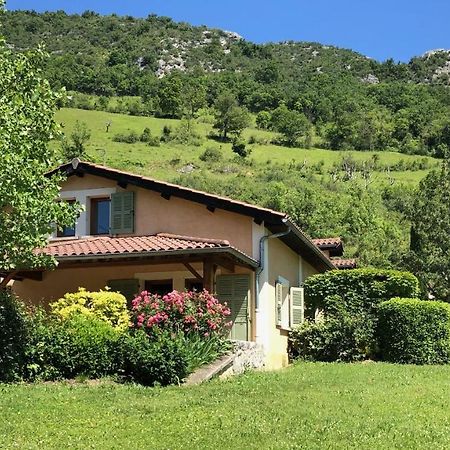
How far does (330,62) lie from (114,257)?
355 ft

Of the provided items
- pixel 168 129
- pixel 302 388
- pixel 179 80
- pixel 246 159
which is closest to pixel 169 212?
pixel 302 388

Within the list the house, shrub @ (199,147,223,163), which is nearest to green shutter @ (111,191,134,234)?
the house

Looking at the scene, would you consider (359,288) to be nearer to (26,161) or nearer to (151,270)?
(151,270)

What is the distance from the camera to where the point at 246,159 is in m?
73.6

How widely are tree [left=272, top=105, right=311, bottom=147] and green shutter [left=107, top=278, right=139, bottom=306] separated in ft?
206

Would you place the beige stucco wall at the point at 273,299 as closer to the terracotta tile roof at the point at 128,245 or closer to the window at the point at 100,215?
the terracotta tile roof at the point at 128,245

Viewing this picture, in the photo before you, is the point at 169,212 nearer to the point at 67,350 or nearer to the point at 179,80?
the point at 67,350

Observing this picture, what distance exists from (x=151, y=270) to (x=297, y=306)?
4693 millimetres

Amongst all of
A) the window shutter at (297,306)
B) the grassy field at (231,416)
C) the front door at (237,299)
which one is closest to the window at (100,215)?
the front door at (237,299)

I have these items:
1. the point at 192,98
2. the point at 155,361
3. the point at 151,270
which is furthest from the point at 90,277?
the point at 192,98

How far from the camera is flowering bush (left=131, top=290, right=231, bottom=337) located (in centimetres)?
1504

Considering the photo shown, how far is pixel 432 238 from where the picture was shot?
31016 millimetres

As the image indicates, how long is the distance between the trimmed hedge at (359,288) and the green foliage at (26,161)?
9.26 meters

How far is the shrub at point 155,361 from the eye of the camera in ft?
43.7
